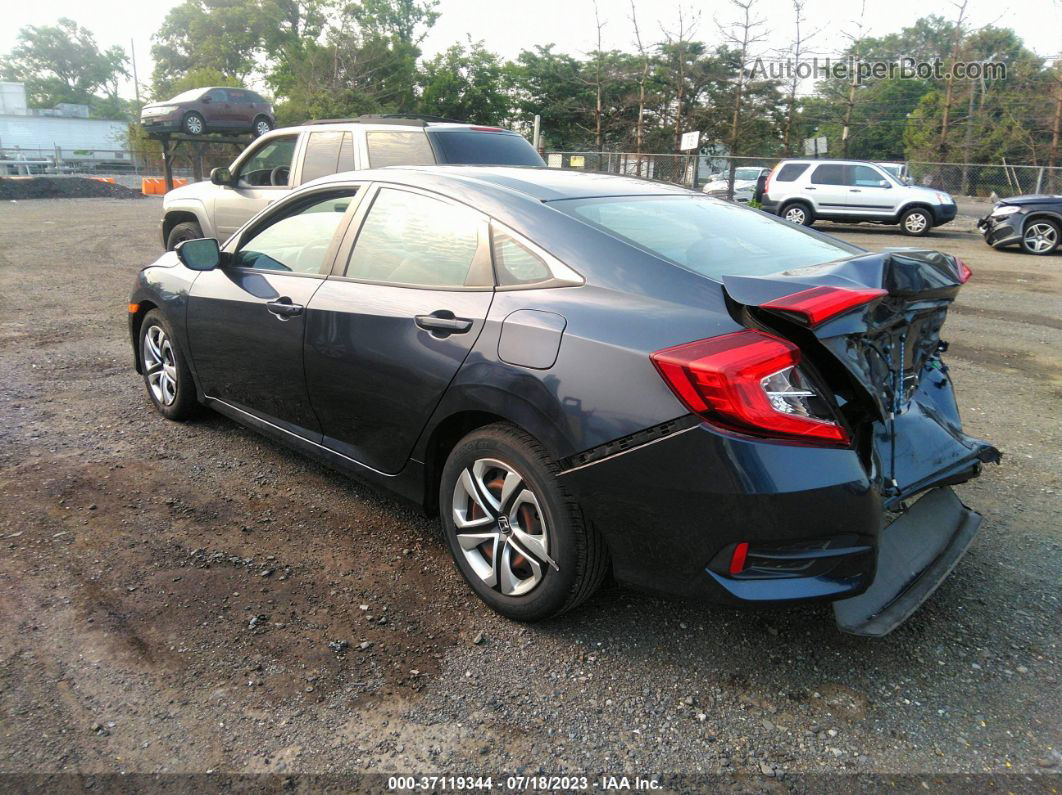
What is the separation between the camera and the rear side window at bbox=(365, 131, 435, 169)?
24.8ft

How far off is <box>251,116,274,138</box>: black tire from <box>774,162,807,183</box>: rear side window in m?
14.9

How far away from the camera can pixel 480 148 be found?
25.7ft

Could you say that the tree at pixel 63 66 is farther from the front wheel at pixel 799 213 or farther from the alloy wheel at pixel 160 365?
the alloy wheel at pixel 160 365

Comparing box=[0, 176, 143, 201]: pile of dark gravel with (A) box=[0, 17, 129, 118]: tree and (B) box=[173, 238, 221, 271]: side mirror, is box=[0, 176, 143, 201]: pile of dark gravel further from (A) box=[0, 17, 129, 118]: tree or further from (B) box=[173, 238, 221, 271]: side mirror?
(A) box=[0, 17, 129, 118]: tree

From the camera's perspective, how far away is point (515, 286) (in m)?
2.85

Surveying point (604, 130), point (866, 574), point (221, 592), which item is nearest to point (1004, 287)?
point (866, 574)

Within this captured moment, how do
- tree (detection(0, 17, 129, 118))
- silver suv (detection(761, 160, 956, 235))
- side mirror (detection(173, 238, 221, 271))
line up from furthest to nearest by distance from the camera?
1. tree (detection(0, 17, 129, 118))
2. silver suv (detection(761, 160, 956, 235))
3. side mirror (detection(173, 238, 221, 271))

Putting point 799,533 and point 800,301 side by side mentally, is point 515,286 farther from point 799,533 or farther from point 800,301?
point 799,533

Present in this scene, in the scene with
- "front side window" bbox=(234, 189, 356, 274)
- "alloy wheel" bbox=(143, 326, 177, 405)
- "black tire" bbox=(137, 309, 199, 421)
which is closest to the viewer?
"front side window" bbox=(234, 189, 356, 274)

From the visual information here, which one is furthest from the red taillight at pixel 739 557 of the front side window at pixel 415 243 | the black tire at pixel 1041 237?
the black tire at pixel 1041 237

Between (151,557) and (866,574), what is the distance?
2.70 m

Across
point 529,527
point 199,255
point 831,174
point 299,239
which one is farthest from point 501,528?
point 831,174

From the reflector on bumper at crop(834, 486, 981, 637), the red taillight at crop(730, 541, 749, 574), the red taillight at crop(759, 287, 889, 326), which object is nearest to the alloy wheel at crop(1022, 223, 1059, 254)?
the reflector on bumper at crop(834, 486, 981, 637)

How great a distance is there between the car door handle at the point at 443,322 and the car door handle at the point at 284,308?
2.59ft
